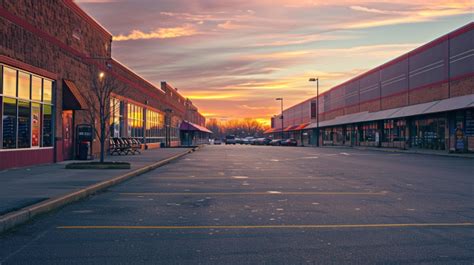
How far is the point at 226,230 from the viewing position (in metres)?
7.56

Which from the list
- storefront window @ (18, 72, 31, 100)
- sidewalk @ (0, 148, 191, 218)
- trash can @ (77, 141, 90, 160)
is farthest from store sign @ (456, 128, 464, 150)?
storefront window @ (18, 72, 31, 100)

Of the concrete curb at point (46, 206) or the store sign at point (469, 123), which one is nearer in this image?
the concrete curb at point (46, 206)

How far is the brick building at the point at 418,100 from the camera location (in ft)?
119

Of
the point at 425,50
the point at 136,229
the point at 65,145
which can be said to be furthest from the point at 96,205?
the point at 425,50

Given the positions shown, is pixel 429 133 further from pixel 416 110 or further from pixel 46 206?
pixel 46 206

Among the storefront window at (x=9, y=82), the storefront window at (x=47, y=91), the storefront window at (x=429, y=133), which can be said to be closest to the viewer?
the storefront window at (x=9, y=82)

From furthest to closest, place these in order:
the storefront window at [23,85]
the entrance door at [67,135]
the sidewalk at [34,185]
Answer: the entrance door at [67,135] < the storefront window at [23,85] < the sidewalk at [34,185]

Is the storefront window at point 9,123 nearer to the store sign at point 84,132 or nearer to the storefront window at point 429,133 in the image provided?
the store sign at point 84,132

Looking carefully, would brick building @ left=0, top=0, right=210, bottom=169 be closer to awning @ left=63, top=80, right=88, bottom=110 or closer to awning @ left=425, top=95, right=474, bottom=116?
awning @ left=63, top=80, right=88, bottom=110

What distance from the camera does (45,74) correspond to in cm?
2008

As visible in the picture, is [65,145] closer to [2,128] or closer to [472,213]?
[2,128]

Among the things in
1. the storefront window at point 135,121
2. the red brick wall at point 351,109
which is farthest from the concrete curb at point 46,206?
the red brick wall at point 351,109

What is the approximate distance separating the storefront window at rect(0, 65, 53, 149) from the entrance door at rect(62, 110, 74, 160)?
4.83 feet

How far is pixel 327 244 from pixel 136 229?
10.2ft
